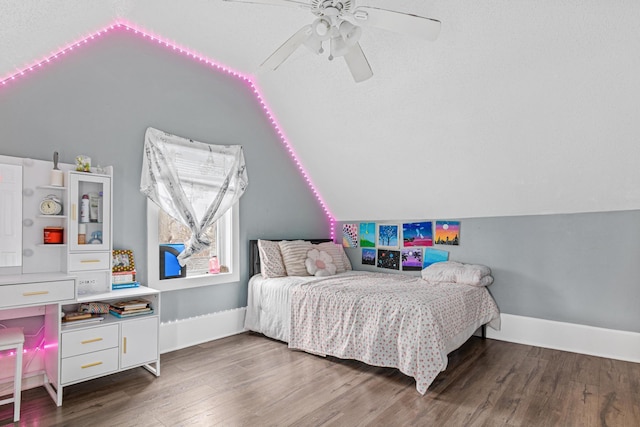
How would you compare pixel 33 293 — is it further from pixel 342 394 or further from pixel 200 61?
pixel 200 61

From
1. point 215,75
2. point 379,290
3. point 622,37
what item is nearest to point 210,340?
point 379,290

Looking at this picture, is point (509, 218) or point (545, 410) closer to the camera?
point (545, 410)

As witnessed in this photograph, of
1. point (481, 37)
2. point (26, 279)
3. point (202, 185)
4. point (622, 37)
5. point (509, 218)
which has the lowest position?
point (26, 279)

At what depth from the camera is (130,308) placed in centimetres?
272

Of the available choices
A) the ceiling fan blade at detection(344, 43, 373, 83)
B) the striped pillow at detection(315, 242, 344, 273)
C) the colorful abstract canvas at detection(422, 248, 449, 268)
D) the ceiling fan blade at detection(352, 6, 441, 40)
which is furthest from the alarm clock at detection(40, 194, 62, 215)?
the colorful abstract canvas at detection(422, 248, 449, 268)

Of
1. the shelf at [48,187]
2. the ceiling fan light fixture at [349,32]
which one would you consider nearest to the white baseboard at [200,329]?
the shelf at [48,187]

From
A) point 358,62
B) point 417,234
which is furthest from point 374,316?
point 358,62

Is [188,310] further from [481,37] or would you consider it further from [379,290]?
[481,37]

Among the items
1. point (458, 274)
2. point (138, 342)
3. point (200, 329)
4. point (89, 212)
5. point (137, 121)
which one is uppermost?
point (137, 121)

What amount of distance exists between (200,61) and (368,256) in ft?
9.89

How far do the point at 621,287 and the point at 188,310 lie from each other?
3950mm

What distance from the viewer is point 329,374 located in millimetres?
2879

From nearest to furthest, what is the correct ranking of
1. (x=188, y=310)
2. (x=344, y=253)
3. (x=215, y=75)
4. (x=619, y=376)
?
(x=619, y=376) < (x=188, y=310) < (x=215, y=75) < (x=344, y=253)

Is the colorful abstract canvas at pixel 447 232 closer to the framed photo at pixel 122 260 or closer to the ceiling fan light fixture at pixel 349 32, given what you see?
the ceiling fan light fixture at pixel 349 32
